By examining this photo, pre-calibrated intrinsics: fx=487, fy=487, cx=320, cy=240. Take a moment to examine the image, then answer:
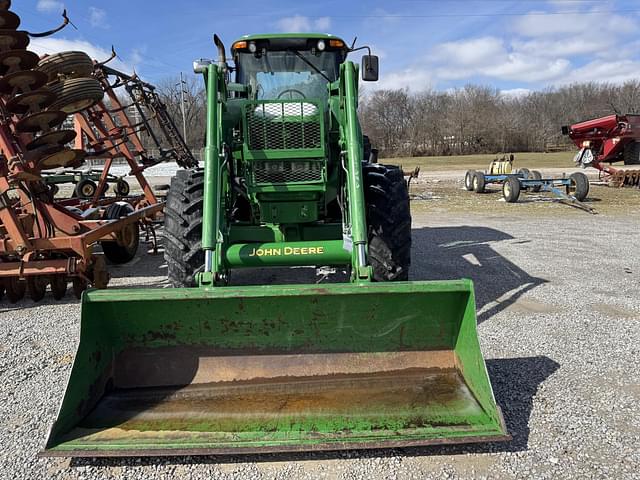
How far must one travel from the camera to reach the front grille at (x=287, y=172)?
4.30 meters

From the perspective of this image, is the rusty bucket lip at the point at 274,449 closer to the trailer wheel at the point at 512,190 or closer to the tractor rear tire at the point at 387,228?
the tractor rear tire at the point at 387,228

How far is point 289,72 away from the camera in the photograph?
5.29 metres

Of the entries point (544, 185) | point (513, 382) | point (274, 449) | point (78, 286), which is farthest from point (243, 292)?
point (544, 185)

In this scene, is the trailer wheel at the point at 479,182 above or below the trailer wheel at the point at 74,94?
Result: below

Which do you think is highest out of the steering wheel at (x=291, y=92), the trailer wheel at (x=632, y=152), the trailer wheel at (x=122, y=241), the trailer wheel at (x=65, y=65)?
the trailer wheel at (x=65, y=65)

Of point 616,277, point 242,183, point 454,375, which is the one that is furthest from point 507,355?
point 616,277

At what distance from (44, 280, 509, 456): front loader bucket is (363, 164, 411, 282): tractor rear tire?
1.15m

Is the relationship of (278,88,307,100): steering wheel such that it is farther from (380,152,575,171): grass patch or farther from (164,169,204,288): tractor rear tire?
(380,152,575,171): grass patch

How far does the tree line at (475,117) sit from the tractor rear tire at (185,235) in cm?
4079

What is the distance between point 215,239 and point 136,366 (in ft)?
3.36

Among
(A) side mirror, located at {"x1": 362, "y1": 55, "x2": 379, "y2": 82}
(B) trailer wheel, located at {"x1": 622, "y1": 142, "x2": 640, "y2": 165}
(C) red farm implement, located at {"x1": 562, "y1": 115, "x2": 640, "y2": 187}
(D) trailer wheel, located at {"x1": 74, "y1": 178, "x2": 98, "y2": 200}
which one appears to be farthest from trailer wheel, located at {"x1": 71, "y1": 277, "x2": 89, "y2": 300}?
(B) trailer wheel, located at {"x1": 622, "y1": 142, "x2": 640, "y2": 165}

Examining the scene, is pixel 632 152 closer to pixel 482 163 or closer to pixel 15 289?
pixel 15 289

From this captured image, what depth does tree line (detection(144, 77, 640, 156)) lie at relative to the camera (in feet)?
181

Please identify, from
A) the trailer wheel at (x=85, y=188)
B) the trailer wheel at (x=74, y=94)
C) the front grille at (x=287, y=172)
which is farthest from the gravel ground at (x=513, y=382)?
the trailer wheel at (x=85, y=188)
